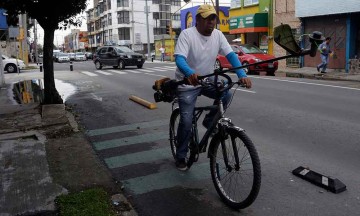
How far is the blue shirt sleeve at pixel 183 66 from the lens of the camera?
3.89 metres

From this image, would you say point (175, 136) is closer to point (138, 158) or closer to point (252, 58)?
point (138, 158)

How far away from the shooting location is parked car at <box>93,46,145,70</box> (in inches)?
1056

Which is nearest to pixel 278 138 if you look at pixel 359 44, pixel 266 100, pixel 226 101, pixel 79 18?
pixel 226 101

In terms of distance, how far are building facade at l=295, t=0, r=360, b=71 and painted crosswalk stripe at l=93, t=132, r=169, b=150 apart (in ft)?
51.5

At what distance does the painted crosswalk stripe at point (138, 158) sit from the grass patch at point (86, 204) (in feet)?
3.80

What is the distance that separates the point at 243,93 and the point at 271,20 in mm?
16797

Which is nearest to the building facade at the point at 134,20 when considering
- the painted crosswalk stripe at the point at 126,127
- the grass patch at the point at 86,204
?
the painted crosswalk stripe at the point at 126,127

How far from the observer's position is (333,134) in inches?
258

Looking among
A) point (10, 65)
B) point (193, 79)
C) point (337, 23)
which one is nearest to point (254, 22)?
point (337, 23)

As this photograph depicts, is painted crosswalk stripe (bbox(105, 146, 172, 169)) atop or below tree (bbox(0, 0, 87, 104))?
below

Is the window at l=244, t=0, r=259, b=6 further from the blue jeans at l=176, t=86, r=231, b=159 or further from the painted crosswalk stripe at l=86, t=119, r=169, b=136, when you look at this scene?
the blue jeans at l=176, t=86, r=231, b=159

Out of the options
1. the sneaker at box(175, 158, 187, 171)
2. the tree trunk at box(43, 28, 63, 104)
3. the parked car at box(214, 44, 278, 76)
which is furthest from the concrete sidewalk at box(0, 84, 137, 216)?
the parked car at box(214, 44, 278, 76)

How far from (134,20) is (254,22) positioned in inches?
1956

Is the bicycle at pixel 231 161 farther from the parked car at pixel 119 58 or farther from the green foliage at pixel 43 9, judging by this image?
the parked car at pixel 119 58
